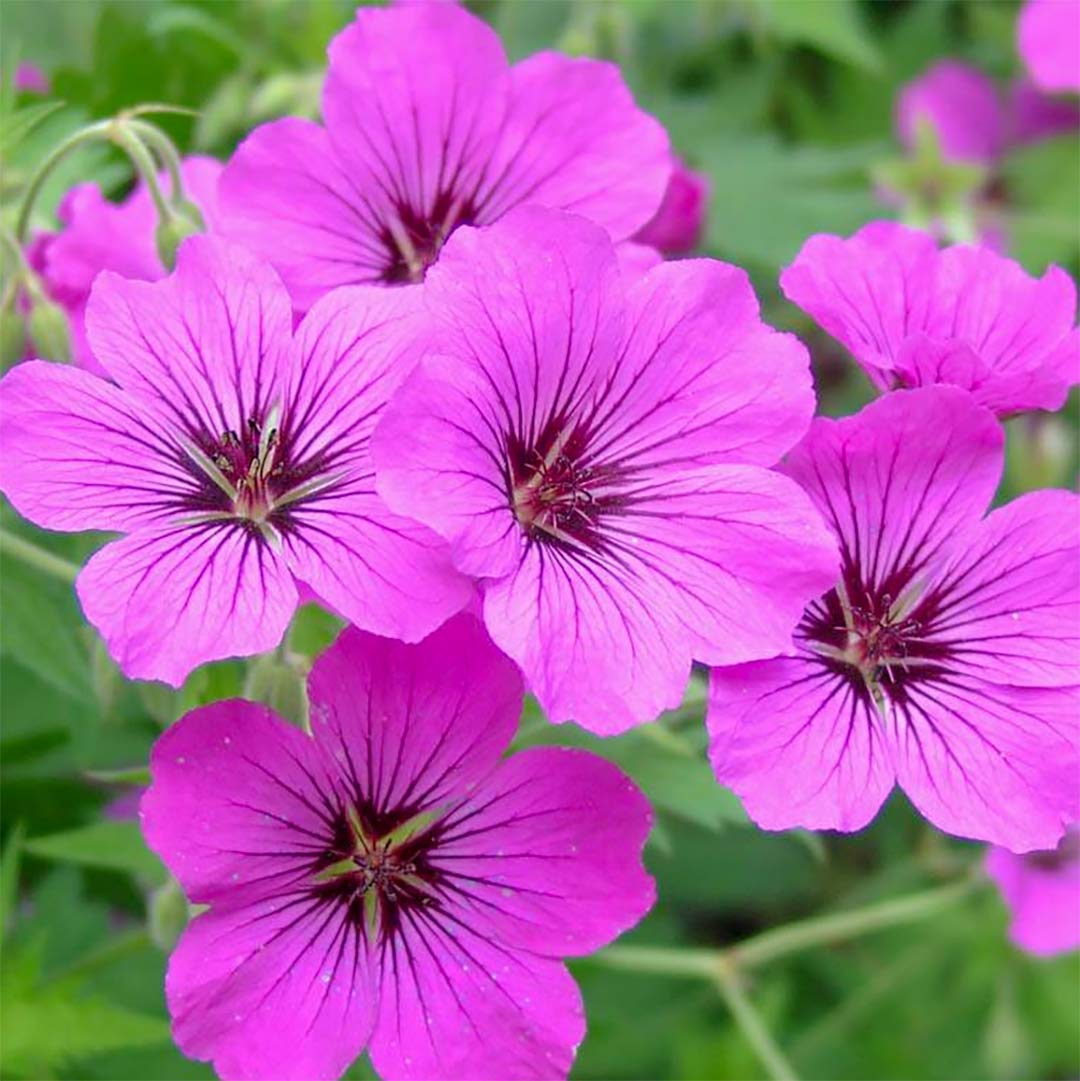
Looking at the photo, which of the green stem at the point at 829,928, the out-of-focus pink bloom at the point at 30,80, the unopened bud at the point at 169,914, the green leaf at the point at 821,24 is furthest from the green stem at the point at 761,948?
the out-of-focus pink bloom at the point at 30,80

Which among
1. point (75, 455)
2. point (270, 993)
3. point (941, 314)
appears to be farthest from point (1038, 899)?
point (75, 455)

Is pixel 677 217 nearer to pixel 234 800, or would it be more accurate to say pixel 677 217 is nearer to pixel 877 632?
pixel 877 632

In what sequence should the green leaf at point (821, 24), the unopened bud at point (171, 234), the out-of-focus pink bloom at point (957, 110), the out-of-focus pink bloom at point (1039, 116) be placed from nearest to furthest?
the unopened bud at point (171, 234) → the green leaf at point (821, 24) → the out-of-focus pink bloom at point (957, 110) → the out-of-focus pink bloom at point (1039, 116)

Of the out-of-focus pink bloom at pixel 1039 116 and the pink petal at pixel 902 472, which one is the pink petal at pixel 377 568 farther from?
the out-of-focus pink bloom at pixel 1039 116

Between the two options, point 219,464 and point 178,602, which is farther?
point 219,464

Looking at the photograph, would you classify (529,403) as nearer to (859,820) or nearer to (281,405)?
(281,405)

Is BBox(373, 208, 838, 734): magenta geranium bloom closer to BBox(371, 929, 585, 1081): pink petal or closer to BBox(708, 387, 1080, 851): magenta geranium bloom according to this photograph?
BBox(708, 387, 1080, 851): magenta geranium bloom

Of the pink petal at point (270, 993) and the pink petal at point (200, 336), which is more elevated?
the pink petal at point (200, 336)

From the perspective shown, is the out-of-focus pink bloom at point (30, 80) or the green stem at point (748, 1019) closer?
the green stem at point (748, 1019)

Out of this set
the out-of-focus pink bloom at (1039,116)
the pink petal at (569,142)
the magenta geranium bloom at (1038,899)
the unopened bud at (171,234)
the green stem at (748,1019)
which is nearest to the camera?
the unopened bud at (171,234)
